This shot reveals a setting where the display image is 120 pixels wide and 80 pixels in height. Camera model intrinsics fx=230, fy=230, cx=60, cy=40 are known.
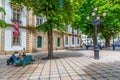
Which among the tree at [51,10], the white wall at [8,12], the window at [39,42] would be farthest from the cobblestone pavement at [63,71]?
the window at [39,42]

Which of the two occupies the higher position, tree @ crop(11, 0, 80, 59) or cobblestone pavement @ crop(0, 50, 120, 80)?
tree @ crop(11, 0, 80, 59)

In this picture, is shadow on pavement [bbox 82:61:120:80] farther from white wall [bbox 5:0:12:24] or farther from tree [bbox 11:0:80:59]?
white wall [bbox 5:0:12:24]

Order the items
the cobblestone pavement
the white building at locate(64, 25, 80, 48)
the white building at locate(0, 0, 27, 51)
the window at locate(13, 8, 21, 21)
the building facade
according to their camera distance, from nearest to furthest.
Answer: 1. the cobblestone pavement
2. the white building at locate(0, 0, 27, 51)
3. the building facade
4. the window at locate(13, 8, 21, 21)
5. the white building at locate(64, 25, 80, 48)

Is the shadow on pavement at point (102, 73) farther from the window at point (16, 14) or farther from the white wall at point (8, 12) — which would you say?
the window at point (16, 14)

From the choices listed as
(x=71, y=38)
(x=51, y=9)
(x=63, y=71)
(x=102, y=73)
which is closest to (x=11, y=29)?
(x=51, y=9)

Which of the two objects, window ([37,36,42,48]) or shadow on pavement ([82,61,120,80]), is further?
window ([37,36,42,48])

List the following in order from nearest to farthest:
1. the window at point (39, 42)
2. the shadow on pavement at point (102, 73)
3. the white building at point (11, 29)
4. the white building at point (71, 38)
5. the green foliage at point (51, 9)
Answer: the shadow on pavement at point (102, 73) < the green foliage at point (51, 9) < the white building at point (11, 29) < the window at point (39, 42) < the white building at point (71, 38)

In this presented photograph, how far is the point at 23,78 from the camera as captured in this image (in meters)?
10.3

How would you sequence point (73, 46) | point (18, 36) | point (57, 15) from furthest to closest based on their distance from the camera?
1. point (73, 46)
2. point (18, 36)
3. point (57, 15)

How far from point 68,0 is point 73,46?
36824 millimetres

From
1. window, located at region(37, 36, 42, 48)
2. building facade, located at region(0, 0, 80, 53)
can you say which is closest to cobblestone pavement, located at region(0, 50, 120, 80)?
building facade, located at region(0, 0, 80, 53)

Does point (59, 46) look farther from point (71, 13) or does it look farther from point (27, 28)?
point (71, 13)

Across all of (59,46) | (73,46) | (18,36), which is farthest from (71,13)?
(73,46)

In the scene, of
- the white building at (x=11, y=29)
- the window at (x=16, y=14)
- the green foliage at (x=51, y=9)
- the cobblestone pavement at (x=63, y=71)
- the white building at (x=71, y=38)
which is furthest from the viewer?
the white building at (x=71, y=38)
